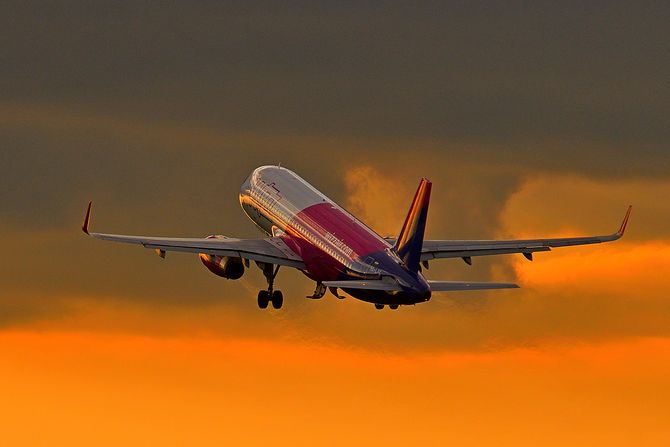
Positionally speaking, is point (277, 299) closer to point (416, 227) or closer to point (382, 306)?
point (382, 306)

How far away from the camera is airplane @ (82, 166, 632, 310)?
160 meters

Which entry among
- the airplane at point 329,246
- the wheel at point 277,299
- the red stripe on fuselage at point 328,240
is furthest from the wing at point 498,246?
the wheel at point 277,299

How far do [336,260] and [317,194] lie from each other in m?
11.4

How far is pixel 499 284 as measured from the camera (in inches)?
6216

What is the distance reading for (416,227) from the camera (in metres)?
160

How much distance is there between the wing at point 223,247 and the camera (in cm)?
16812

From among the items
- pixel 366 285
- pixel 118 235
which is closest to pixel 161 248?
pixel 118 235

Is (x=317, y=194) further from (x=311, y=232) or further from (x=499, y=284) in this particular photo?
(x=499, y=284)

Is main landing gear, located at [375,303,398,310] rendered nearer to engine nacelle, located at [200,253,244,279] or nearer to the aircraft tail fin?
the aircraft tail fin

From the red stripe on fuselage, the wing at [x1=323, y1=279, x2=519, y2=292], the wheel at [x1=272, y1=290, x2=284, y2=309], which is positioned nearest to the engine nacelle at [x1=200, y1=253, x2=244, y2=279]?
the wheel at [x1=272, y1=290, x2=284, y2=309]

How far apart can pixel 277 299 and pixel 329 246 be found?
1004cm

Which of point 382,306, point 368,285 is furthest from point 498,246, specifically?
point 368,285

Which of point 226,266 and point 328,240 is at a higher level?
point 226,266

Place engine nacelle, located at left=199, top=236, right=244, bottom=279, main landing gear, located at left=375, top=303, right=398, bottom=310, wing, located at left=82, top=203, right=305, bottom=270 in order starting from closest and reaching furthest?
main landing gear, located at left=375, top=303, right=398, bottom=310 → wing, located at left=82, top=203, right=305, bottom=270 → engine nacelle, located at left=199, top=236, right=244, bottom=279
